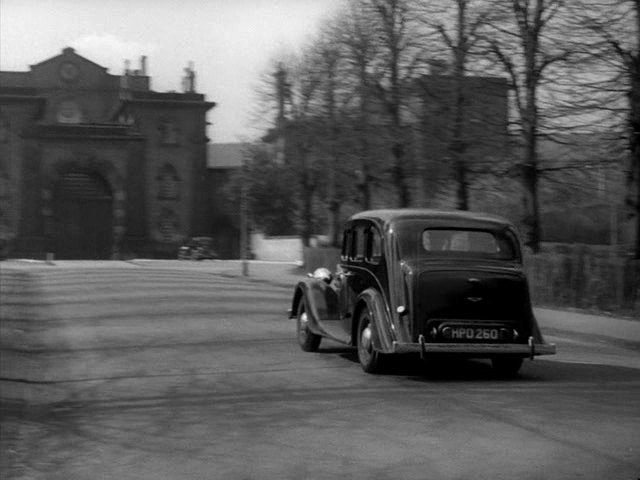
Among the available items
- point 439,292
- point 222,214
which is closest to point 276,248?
point 222,214

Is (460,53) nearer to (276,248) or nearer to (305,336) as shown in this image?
(305,336)

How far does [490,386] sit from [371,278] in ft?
6.67

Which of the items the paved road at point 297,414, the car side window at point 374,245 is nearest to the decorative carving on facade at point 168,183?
the paved road at point 297,414

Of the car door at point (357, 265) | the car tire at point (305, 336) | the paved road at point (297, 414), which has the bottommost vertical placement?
the paved road at point (297, 414)

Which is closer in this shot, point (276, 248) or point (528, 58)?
point (528, 58)

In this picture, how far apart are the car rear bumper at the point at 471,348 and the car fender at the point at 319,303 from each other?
2.35 m

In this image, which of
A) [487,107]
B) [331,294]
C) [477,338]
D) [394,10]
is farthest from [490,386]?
[394,10]

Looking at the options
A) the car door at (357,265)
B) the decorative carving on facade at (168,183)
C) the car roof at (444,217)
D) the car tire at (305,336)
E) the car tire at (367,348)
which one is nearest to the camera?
the car tire at (367,348)

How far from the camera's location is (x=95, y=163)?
244 feet

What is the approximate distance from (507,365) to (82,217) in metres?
64.5

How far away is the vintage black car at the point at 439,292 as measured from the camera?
11.0 meters

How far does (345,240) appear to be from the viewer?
44.7 feet

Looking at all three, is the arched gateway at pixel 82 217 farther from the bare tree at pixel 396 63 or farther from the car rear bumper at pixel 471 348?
the car rear bumper at pixel 471 348

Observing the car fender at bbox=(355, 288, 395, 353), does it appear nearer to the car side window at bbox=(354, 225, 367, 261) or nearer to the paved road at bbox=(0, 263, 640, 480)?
the paved road at bbox=(0, 263, 640, 480)
